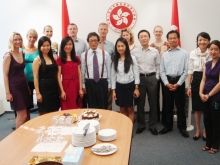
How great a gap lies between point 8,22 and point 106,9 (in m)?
2.06

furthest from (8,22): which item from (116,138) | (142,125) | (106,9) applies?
(116,138)

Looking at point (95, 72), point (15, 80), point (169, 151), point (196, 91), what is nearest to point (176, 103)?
point (196, 91)

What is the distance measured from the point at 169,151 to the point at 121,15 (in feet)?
9.26

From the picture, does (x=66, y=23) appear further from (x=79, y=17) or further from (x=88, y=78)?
(x=88, y=78)

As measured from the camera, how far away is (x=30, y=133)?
184cm

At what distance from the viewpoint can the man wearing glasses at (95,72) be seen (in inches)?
130

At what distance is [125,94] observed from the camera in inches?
132

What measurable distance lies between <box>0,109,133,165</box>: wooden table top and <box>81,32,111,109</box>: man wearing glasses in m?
1.19

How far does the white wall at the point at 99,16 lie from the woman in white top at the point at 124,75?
1.41m

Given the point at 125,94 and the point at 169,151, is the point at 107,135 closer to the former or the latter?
the point at 169,151

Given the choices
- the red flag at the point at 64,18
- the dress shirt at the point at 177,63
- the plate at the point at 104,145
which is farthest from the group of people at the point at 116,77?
the plate at the point at 104,145

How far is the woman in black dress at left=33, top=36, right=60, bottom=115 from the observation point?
2947 mm

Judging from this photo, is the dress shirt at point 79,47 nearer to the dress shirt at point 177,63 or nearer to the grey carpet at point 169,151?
the dress shirt at point 177,63

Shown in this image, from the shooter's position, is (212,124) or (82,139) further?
(212,124)
